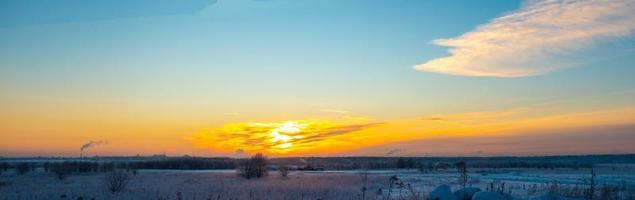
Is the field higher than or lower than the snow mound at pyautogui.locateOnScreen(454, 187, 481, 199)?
lower

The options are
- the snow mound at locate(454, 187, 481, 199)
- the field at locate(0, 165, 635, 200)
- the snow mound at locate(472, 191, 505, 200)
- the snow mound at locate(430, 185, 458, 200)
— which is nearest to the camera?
the snow mound at locate(472, 191, 505, 200)

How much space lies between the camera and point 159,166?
122 m

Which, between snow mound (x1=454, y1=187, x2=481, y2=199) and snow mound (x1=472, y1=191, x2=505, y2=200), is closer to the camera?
snow mound (x1=472, y1=191, x2=505, y2=200)

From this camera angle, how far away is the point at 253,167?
6788 centimetres

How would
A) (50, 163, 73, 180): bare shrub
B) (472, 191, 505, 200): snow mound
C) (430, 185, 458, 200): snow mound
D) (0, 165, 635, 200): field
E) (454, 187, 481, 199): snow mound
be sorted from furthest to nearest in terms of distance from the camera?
(50, 163, 73, 180): bare shrub
(0, 165, 635, 200): field
(454, 187, 481, 199): snow mound
(430, 185, 458, 200): snow mound
(472, 191, 505, 200): snow mound

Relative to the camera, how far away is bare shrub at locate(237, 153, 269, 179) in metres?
67.3

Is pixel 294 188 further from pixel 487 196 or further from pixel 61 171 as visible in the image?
pixel 61 171

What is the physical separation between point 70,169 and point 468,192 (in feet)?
260

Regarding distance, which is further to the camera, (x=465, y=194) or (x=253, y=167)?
(x=253, y=167)

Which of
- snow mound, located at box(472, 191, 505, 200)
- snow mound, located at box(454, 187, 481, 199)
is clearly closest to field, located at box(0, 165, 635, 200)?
snow mound, located at box(454, 187, 481, 199)

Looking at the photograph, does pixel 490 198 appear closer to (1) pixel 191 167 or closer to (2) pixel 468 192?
(2) pixel 468 192

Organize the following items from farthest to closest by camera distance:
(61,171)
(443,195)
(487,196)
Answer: (61,171) < (443,195) < (487,196)

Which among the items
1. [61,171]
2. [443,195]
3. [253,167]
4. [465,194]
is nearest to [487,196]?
[443,195]

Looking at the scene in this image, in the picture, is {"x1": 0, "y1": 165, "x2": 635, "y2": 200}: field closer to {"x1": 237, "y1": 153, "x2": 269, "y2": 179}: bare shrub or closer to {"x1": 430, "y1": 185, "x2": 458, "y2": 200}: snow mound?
{"x1": 430, "y1": 185, "x2": 458, "y2": 200}: snow mound
